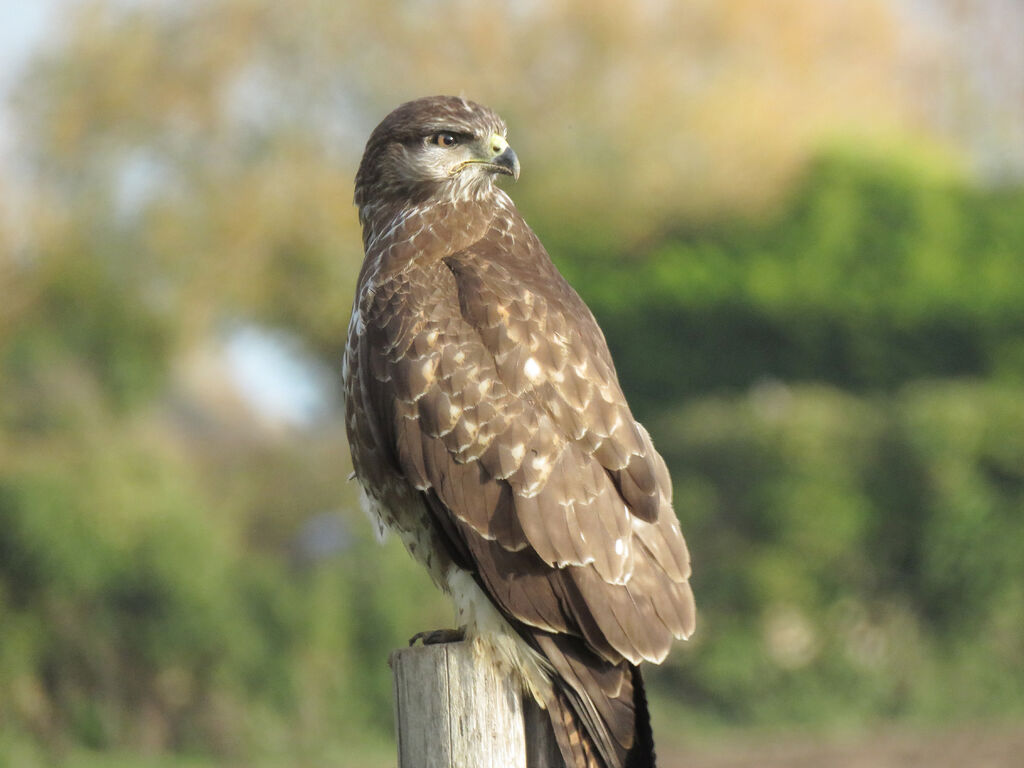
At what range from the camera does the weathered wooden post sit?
3254 millimetres

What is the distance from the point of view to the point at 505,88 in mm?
16969

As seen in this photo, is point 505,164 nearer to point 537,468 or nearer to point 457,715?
point 537,468

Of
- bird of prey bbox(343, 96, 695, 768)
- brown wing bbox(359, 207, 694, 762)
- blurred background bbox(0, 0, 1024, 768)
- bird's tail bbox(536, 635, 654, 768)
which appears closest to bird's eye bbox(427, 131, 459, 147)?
bird of prey bbox(343, 96, 695, 768)

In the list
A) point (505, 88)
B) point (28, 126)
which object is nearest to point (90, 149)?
point (28, 126)

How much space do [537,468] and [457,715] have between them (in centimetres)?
64

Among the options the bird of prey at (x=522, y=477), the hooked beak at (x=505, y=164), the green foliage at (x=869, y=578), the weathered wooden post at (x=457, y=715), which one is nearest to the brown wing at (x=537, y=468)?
the bird of prey at (x=522, y=477)

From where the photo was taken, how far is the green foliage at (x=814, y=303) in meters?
15.8

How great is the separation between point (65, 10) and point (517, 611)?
44.2ft

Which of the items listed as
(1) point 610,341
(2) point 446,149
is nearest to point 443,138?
(2) point 446,149

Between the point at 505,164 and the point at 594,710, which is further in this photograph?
the point at 505,164

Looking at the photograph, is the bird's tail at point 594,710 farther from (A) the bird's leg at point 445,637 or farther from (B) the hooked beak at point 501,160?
(B) the hooked beak at point 501,160

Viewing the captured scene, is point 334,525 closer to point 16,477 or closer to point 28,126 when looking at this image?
point 16,477

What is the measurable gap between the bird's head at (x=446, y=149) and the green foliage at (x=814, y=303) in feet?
37.4

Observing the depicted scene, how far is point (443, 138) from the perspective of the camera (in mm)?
4230
